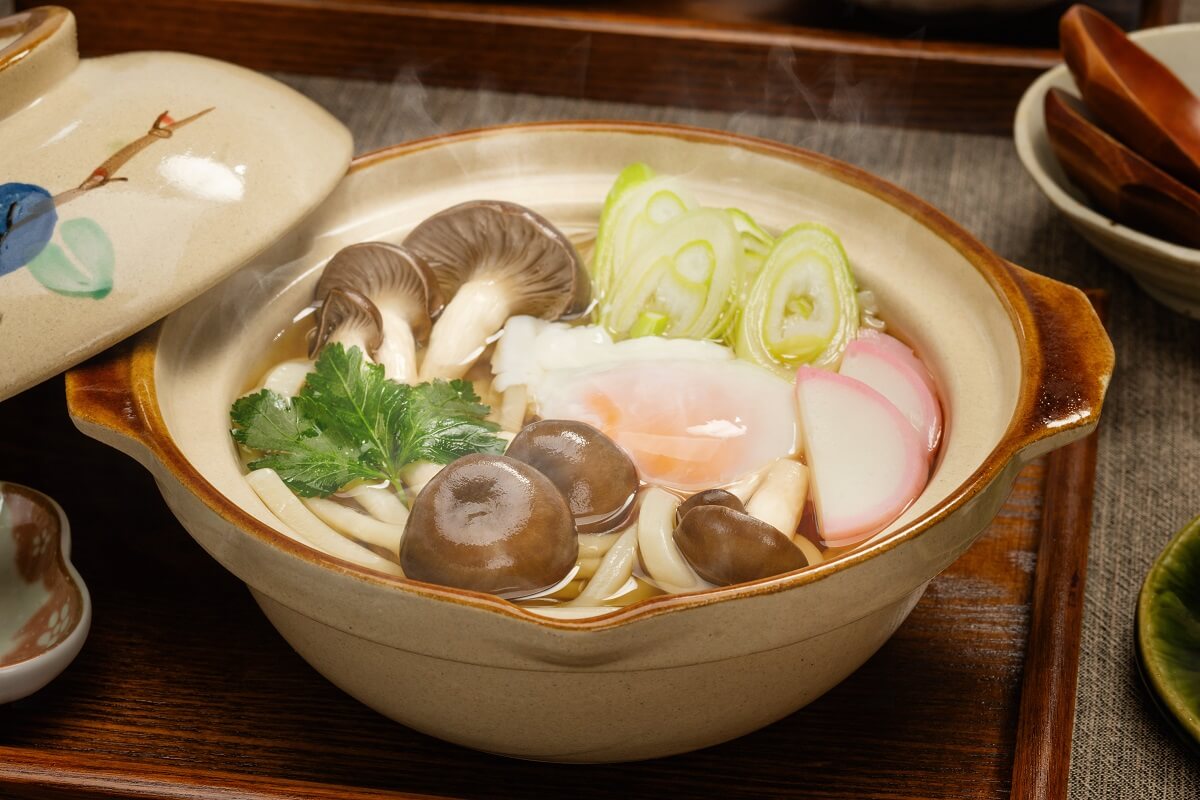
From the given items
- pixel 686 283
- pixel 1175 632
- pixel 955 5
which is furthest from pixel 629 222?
pixel 955 5

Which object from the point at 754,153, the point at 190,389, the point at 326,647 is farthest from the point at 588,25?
the point at 326,647

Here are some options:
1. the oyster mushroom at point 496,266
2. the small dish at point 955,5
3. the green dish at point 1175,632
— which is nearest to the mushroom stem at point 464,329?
the oyster mushroom at point 496,266

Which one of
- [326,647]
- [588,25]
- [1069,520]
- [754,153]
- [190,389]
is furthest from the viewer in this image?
[588,25]

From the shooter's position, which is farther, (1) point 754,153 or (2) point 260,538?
(1) point 754,153

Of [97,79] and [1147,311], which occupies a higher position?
[97,79]

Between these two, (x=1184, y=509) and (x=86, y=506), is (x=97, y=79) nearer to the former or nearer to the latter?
(x=86, y=506)

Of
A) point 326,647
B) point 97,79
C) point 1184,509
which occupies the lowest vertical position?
point 1184,509
